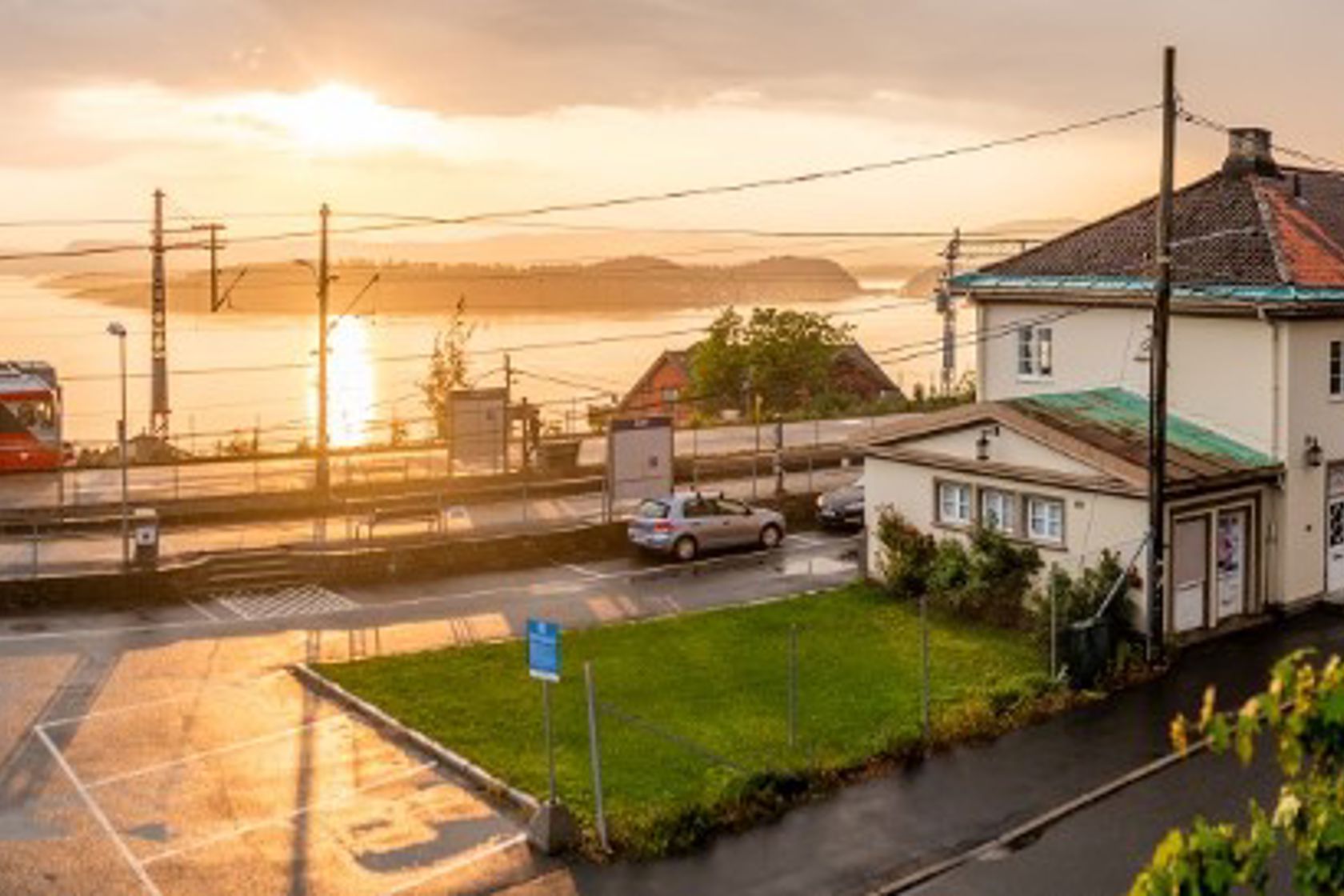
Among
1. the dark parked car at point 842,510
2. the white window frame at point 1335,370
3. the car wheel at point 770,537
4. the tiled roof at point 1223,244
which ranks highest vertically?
the tiled roof at point 1223,244

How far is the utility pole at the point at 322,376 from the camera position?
4344 cm

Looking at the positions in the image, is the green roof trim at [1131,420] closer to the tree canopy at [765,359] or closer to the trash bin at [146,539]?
the trash bin at [146,539]

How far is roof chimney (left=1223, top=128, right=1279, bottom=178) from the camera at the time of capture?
3534 centimetres

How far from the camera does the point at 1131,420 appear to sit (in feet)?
98.7

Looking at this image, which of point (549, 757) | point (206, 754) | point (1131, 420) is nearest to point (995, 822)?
point (549, 757)

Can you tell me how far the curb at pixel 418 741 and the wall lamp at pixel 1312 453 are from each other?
18.1m

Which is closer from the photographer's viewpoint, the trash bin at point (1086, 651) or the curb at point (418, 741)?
the curb at point (418, 741)

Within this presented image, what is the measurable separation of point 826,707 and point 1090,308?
13454 millimetres

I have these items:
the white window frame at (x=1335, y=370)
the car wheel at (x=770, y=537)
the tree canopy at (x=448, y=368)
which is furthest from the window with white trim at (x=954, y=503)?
the tree canopy at (x=448, y=368)

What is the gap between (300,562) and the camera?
34469 mm

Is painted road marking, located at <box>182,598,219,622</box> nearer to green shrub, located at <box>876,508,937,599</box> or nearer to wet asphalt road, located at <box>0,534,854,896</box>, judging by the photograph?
wet asphalt road, located at <box>0,534,854,896</box>

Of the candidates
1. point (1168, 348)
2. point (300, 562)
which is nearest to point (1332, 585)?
point (1168, 348)

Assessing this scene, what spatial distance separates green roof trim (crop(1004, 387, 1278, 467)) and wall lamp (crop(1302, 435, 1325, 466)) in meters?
0.87

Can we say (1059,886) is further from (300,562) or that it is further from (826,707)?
(300,562)
